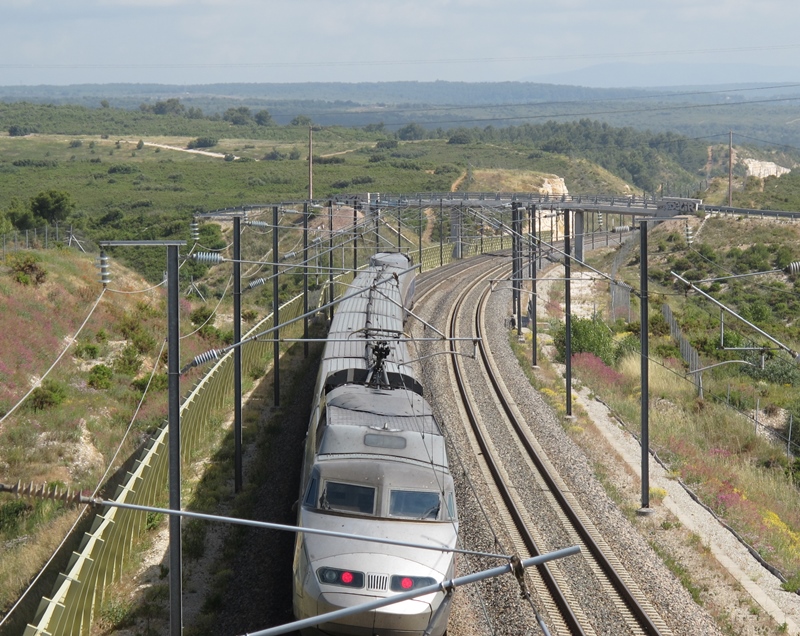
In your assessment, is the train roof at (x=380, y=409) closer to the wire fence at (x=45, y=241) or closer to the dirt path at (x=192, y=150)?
the wire fence at (x=45, y=241)

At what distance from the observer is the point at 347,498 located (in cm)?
1510

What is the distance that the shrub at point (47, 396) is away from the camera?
28.2 metres

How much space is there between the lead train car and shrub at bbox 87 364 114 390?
14077 mm

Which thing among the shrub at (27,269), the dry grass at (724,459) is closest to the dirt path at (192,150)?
the shrub at (27,269)

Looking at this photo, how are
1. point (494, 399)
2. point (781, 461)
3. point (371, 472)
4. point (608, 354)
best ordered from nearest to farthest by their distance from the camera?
point (371, 472), point (781, 461), point (494, 399), point (608, 354)

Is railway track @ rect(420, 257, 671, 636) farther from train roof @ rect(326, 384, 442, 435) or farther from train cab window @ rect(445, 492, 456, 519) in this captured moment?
train roof @ rect(326, 384, 442, 435)

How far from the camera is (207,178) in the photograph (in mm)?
127938

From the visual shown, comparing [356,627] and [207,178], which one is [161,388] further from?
[207,178]

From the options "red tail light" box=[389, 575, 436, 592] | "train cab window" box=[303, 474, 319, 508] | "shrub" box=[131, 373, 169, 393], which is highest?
"train cab window" box=[303, 474, 319, 508]

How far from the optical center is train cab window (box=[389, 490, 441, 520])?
14961 millimetres

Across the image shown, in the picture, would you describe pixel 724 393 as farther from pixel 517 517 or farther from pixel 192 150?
pixel 192 150

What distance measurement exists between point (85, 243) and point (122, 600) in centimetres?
4671

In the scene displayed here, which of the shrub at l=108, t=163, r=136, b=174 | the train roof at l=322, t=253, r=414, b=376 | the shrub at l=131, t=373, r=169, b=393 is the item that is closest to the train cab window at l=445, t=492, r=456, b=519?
the train roof at l=322, t=253, r=414, b=376

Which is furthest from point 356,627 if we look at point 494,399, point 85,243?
point 85,243
